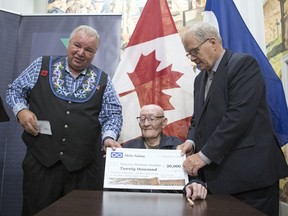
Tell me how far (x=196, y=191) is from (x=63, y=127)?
911 millimetres

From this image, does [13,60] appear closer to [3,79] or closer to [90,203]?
[3,79]

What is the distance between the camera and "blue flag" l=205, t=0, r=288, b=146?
6.91 feet

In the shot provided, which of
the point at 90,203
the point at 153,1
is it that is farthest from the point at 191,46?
the point at 153,1

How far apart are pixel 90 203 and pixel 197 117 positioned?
2.88 feet

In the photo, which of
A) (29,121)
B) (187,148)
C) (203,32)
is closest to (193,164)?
(187,148)

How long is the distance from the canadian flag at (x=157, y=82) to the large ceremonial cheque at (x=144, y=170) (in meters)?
1.02

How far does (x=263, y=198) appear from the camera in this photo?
1.58 m

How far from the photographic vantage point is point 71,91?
75.9 inches

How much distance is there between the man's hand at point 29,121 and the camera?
5.76 feet

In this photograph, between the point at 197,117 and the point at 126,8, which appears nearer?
the point at 197,117

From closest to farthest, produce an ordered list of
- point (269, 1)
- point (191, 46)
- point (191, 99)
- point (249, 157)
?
point (249, 157) → point (191, 46) → point (191, 99) → point (269, 1)

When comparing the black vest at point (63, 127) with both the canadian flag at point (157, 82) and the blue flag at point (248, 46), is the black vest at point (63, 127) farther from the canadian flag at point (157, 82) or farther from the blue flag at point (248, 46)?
the blue flag at point (248, 46)

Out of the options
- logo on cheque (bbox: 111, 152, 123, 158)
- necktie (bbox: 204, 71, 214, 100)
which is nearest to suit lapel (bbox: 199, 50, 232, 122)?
necktie (bbox: 204, 71, 214, 100)

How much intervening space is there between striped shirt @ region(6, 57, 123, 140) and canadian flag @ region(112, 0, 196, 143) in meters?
0.57
